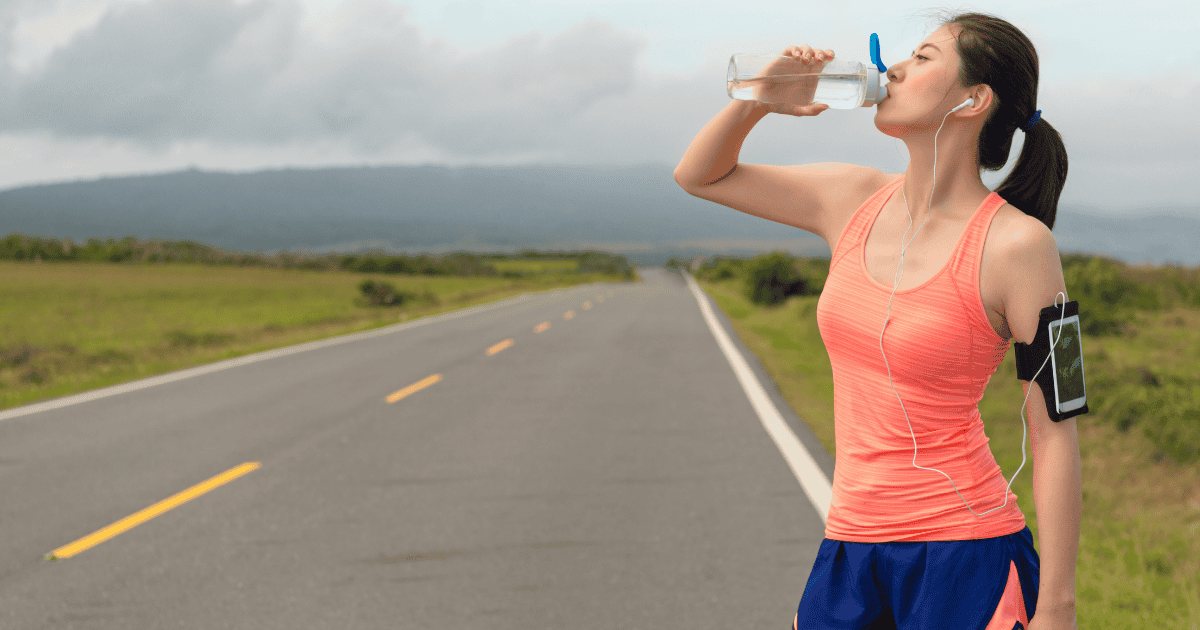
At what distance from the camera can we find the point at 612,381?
449 inches

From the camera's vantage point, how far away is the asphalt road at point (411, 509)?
13.1ft

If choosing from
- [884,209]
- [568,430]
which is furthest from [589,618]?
[568,430]

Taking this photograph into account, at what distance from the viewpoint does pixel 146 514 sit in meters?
5.42

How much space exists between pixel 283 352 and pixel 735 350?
8.20m

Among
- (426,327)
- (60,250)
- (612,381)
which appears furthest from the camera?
(60,250)

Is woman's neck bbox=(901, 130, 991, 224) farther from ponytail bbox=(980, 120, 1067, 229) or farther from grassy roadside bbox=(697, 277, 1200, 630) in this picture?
grassy roadside bbox=(697, 277, 1200, 630)

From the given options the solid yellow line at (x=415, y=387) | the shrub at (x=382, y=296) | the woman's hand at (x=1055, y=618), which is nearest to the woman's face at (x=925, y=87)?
the woman's hand at (x=1055, y=618)

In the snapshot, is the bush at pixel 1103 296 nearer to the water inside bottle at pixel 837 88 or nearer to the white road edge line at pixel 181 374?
the white road edge line at pixel 181 374

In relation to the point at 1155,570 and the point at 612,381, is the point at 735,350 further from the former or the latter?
the point at 1155,570

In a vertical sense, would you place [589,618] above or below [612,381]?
above

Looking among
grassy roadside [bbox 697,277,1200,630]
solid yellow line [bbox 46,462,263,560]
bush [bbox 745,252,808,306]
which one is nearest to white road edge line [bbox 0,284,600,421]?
solid yellow line [bbox 46,462,263,560]

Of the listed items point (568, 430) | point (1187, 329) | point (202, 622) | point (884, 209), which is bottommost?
point (1187, 329)

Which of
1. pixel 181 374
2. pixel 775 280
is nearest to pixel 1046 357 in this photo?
pixel 181 374

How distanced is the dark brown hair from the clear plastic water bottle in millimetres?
175
